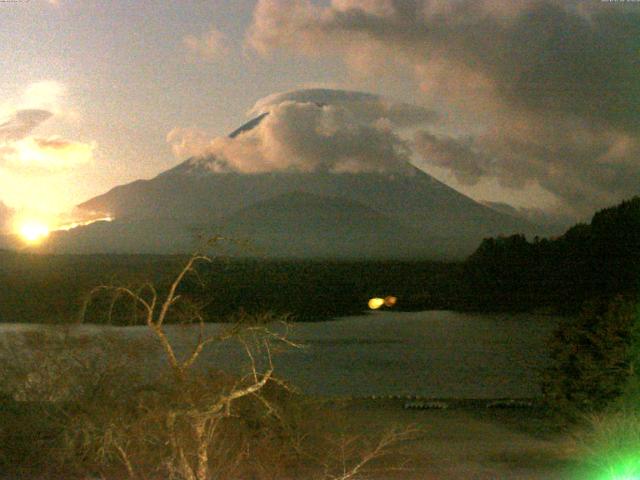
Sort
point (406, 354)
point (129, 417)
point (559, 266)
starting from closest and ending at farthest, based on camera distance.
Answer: point (129, 417) → point (406, 354) → point (559, 266)

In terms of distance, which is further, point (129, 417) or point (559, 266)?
point (559, 266)

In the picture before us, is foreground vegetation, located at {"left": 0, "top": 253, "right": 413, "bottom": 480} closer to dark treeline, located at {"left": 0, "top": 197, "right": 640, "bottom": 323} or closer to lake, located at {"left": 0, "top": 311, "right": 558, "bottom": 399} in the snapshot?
lake, located at {"left": 0, "top": 311, "right": 558, "bottom": 399}

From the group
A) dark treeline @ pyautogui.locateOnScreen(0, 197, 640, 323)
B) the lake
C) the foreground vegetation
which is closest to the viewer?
the foreground vegetation

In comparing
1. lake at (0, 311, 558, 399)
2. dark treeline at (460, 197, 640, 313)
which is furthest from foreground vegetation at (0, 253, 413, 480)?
dark treeline at (460, 197, 640, 313)

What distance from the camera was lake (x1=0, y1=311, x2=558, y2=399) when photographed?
76.3 ft

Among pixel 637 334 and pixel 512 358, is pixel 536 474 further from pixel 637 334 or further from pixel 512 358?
pixel 512 358

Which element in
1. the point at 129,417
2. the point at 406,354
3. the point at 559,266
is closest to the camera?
the point at 129,417

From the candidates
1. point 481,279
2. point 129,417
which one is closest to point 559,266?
point 481,279

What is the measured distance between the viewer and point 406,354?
3638 centimetres

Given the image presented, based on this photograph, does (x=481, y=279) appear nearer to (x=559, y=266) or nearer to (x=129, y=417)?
(x=559, y=266)

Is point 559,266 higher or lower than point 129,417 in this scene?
higher

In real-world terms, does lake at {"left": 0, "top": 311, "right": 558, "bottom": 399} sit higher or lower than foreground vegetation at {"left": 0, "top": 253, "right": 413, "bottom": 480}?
lower

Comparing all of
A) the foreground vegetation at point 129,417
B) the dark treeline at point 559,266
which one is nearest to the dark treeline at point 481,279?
the dark treeline at point 559,266

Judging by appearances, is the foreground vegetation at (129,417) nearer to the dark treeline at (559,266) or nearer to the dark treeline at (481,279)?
the dark treeline at (481,279)
